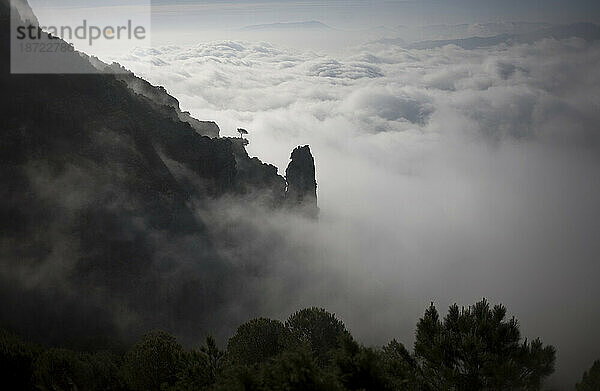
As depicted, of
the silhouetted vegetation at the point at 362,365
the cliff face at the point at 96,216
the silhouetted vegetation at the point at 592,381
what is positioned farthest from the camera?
the cliff face at the point at 96,216

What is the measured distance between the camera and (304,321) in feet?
107

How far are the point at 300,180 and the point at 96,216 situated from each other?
50035mm

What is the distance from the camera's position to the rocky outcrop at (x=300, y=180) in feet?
320

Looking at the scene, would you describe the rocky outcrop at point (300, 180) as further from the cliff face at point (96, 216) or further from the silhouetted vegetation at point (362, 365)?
the silhouetted vegetation at point (362, 365)

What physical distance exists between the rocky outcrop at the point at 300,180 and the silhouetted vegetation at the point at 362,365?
2720 inches

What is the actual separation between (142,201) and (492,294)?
129534 mm

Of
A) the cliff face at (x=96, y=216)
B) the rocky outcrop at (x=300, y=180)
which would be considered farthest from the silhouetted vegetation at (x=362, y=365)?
the rocky outcrop at (x=300, y=180)

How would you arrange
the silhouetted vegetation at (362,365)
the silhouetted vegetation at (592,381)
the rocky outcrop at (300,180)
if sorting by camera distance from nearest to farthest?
the silhouetted vegetation at (362,365) < the silhouetted vegetation at (592,381) < the rocky outcrop at (300,180)

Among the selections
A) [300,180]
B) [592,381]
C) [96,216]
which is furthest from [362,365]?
[300,180]

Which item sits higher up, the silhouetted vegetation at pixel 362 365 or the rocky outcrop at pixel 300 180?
the rocky outcrop at pixel 300 180

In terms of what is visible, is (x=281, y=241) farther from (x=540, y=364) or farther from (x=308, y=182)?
(x=540, y=364)

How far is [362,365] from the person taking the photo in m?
17.7

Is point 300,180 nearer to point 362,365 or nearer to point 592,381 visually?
point 592,381

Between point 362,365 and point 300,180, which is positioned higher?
point 300,180
